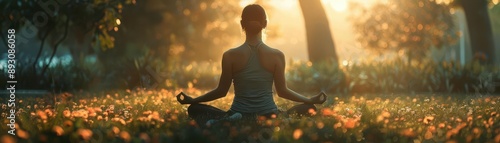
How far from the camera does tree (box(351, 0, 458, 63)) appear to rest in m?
33.7

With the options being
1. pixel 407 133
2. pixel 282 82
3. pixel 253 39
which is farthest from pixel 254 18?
pixel 407 133

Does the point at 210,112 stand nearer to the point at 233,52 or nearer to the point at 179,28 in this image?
the point at 233,52

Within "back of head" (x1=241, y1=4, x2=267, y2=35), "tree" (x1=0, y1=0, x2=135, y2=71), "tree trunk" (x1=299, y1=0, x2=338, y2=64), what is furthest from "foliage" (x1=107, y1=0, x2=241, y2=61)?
"back of head" (x1=241, y1=4, x2=267, y2=35)

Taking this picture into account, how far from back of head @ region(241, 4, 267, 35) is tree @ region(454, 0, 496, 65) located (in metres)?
19.9

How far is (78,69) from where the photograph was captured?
17.3m

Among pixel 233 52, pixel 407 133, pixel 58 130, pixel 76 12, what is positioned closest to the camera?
pixel 58 130

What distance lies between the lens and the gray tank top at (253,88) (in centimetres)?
741

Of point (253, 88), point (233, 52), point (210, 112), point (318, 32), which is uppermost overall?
point (318, 32)

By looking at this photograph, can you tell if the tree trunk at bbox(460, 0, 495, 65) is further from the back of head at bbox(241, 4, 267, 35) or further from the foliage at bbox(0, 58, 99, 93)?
the back of head at bbox(241, 4, 267, 35)

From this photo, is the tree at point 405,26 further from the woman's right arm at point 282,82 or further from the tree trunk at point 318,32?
the woman's right arm at point 282,82

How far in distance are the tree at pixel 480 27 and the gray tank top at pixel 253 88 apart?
19.7 metres

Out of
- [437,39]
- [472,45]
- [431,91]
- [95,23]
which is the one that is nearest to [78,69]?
[95,23]

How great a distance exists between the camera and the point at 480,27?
83.2 feet

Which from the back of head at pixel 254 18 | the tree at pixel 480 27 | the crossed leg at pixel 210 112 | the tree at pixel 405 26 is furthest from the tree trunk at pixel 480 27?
the back of head at pixel 254 18
